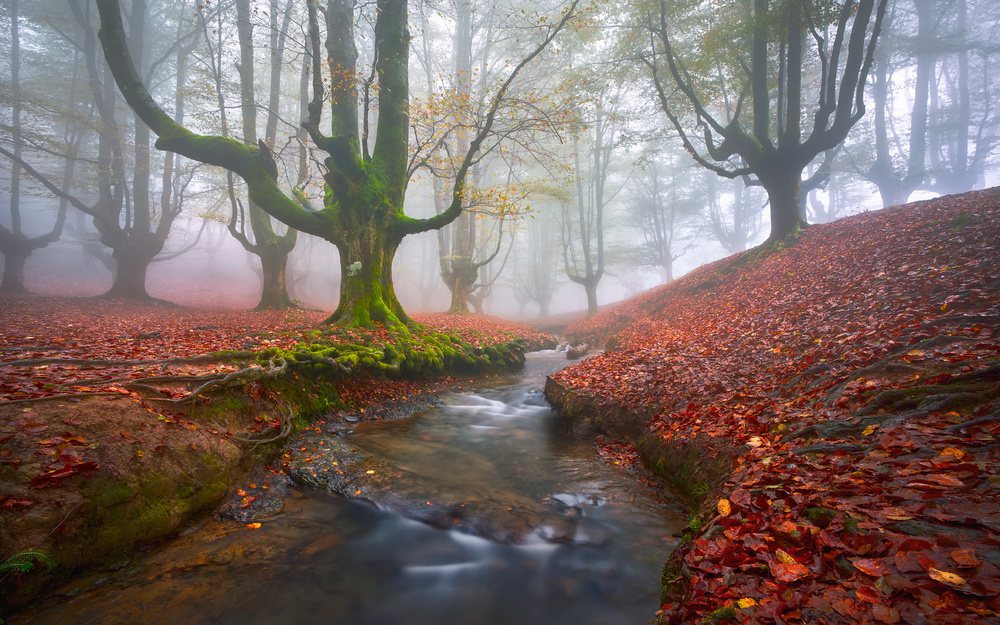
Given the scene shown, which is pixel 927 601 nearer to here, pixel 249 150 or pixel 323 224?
pixel 323 224

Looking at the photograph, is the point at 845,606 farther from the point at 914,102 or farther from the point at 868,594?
the point at 914,102

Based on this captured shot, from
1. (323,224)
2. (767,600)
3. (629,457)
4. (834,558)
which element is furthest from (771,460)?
Result: (323,224)

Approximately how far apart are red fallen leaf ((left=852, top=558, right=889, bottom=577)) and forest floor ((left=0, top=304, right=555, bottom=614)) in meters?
4.83

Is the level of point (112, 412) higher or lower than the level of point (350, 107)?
lower

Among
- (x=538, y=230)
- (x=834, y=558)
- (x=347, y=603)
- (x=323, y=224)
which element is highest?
(x=538, y=230)

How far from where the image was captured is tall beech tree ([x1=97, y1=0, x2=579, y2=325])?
893cm

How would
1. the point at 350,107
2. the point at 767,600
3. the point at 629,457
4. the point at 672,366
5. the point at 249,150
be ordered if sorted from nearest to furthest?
the point at 767,600 → the point at 629,457 → the point at 672,366 → the point at 249,150 → the point at 350,107

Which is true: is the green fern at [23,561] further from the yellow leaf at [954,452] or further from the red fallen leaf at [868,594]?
the yellow leaf at [954,452]

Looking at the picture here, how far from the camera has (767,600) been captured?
2006 mm

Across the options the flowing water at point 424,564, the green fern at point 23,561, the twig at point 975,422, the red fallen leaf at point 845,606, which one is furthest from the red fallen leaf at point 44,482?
the twig at point 975,422

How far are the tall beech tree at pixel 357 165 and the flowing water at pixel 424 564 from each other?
5.65 m

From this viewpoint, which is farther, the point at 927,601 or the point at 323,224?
the point at 323,224

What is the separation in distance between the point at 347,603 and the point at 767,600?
2898 mm

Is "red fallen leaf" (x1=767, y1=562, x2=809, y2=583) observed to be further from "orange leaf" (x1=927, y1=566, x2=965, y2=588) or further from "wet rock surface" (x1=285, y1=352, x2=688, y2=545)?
"wet rock surface" (x1=285, y1=352, x2=688, y2=545)
